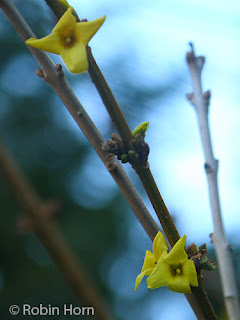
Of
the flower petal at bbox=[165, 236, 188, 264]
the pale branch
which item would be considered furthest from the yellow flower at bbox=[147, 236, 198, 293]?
the pale branch

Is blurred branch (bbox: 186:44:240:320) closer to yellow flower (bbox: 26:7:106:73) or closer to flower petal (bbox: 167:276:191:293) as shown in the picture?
flower petal (bbox: 167:276:191:293)

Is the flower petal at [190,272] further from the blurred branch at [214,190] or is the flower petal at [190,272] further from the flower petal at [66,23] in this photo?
the flower petal at [66,23]

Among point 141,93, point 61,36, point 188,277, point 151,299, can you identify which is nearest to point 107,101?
point 61,36

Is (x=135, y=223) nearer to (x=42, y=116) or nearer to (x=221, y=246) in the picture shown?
(x=42, y=116)

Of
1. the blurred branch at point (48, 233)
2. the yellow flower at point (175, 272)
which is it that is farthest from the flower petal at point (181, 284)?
the blurred branch at point (48, 233)

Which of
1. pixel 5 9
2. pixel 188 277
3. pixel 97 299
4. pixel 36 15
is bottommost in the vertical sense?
pixel 97 299

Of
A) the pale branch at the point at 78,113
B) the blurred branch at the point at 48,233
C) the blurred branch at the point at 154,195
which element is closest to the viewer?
the blurred branch at the point at 48,233

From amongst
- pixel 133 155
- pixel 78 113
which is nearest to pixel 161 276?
pixel 133 155
